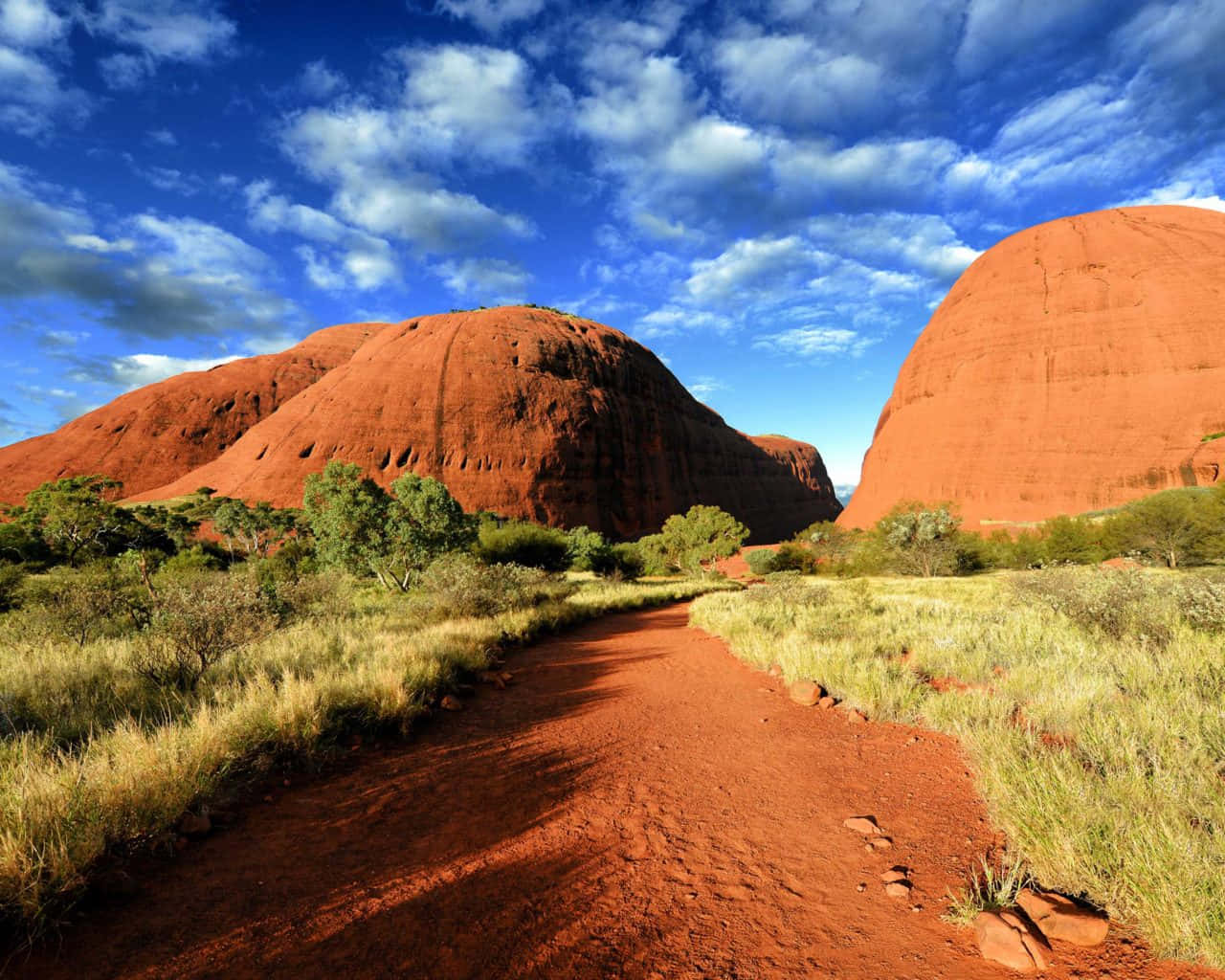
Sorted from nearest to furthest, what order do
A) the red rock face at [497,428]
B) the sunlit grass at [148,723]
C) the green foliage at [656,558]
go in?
the sunlit grass at [148,723] → the green foliage at [656,558] → the red rock face at [497,428]

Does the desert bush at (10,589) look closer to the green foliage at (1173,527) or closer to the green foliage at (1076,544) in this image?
the green foliage at (1076,544)

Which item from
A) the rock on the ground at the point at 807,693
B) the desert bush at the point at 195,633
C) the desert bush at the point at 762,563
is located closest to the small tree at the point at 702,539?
the desert bush at the point at 762,563

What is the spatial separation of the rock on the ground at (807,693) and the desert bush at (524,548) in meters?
19.0

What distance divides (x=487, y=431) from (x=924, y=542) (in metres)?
35.5

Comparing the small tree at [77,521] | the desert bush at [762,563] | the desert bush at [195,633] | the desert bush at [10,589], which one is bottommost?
the desert bush at [762,563]

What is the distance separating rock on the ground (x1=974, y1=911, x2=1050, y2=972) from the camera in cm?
210

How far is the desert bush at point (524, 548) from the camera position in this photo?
81.1 ft

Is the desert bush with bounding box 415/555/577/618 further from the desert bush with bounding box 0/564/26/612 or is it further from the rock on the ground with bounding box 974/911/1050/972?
the rock on the ground with bounding box 974/911/1050/972

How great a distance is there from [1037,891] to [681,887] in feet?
5.76

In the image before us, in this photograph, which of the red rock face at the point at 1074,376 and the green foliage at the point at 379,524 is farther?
the red rock face at the point at 1074,376

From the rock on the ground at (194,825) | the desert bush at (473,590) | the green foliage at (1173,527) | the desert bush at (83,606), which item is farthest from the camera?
the green foliage at (1173,527)

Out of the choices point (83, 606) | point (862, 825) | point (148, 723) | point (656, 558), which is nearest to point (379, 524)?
point (83, 606)

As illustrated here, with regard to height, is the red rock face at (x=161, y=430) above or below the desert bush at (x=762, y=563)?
above

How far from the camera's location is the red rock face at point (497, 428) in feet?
147
